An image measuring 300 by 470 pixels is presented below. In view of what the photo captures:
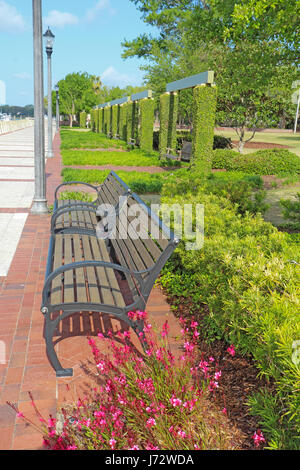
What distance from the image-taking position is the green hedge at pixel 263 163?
14758mm

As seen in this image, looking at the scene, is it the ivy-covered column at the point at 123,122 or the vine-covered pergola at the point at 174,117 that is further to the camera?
the ivy-covered column at the point at 123,122

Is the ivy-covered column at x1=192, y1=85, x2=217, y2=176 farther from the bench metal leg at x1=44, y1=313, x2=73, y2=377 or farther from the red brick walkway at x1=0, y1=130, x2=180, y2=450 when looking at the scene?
the bench metal leg at x1=44, y1=313, x2=73, y2=377

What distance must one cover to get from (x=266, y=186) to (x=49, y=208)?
25.1 feet

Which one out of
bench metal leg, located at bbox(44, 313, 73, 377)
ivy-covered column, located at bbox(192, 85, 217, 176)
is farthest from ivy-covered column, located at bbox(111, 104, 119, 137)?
bench metal leg, located at bbox(44, 313, 73, 377)

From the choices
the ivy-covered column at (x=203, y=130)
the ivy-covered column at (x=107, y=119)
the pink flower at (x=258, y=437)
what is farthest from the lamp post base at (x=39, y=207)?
the ivy-covered column at (x=107, y=119)

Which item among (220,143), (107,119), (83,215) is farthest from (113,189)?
(107,119)

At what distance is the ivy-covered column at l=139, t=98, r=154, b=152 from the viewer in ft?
69.9

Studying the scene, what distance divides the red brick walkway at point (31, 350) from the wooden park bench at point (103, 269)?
137mm

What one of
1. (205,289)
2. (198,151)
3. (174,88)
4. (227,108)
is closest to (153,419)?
(205,289)

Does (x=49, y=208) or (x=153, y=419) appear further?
(x=49, y=208)

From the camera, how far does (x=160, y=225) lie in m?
3.17

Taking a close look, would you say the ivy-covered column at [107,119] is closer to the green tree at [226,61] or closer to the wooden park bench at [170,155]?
the green tree at [226,61]
